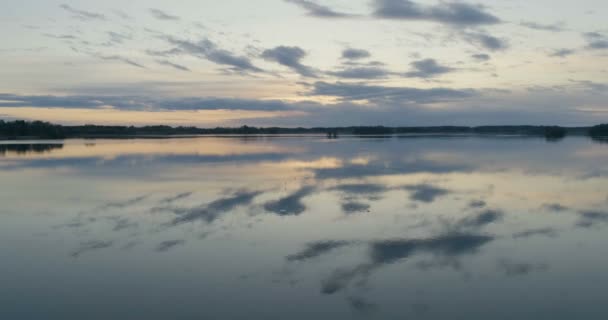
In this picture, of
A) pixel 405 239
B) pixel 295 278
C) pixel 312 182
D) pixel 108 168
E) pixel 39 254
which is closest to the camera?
pixel 295 278

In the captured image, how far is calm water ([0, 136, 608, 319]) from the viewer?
223 inches

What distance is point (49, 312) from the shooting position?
5.49 meters

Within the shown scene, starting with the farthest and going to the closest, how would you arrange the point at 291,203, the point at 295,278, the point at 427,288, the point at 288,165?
the point at 288,165
the point at 291,203
the point at 295,278
the point at 427,288

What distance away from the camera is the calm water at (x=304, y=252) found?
5676 mm

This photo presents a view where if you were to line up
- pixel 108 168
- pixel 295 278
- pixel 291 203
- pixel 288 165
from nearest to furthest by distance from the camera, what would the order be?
pixel 295 278, pixel 291 203, pixel 108 168, pixel 288 165

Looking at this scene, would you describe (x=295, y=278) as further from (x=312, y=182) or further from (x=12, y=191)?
(x=12, y=191)

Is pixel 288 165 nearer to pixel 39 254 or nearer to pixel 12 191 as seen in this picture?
pixel 12 191

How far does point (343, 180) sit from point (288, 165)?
660 centimetres

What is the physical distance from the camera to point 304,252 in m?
7.76

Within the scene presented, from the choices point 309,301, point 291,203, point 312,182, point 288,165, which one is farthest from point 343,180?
point 309,301

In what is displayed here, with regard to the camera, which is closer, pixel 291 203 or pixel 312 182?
pixel 291 203

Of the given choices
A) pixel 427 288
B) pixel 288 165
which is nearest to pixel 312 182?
pixel 288 165

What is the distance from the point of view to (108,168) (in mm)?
21062

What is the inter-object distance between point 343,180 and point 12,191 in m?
10.0
